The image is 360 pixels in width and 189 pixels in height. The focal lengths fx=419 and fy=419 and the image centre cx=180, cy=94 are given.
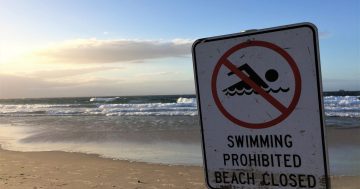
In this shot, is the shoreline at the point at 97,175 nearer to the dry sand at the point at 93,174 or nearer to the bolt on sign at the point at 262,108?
the dry sand at the point at 93,174

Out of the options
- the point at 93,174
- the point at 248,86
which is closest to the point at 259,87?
the point at 248,86

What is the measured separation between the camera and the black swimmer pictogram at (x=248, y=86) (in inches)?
62.0

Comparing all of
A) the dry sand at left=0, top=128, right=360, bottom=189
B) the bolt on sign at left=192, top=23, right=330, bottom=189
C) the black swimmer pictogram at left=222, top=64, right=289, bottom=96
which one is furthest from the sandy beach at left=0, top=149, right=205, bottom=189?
the black swimmer pictogram at left=222, top=64, right=289, bottom=96

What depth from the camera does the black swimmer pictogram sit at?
158 cm

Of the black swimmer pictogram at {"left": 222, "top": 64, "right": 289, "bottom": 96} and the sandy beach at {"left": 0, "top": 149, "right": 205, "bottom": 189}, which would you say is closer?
the black swimmer pictogram at {"left": 222, "top": 64, "right": 289, "bottom": 96}

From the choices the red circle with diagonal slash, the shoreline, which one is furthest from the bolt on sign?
the shoreline

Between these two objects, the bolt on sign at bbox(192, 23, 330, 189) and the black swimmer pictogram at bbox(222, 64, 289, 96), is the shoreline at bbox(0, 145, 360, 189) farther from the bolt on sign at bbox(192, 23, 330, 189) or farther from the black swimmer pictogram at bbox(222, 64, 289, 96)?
the black swimmer pictogram at bbox(222, 64, 289, 96)

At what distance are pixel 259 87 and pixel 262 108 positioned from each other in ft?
0.26

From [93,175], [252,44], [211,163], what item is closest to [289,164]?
[211,163]

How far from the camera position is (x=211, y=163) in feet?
5.83

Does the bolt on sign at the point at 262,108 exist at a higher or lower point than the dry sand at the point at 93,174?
higher

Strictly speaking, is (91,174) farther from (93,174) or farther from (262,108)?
(262,108)

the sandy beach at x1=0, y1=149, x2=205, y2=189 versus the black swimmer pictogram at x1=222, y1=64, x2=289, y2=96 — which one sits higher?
the black swimmer pictogram at x1=222, y1=64, x2=289, y2=96

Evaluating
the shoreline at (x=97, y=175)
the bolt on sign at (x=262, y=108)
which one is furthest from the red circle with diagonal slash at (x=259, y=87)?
the shoreline at (x=97, y=175)
